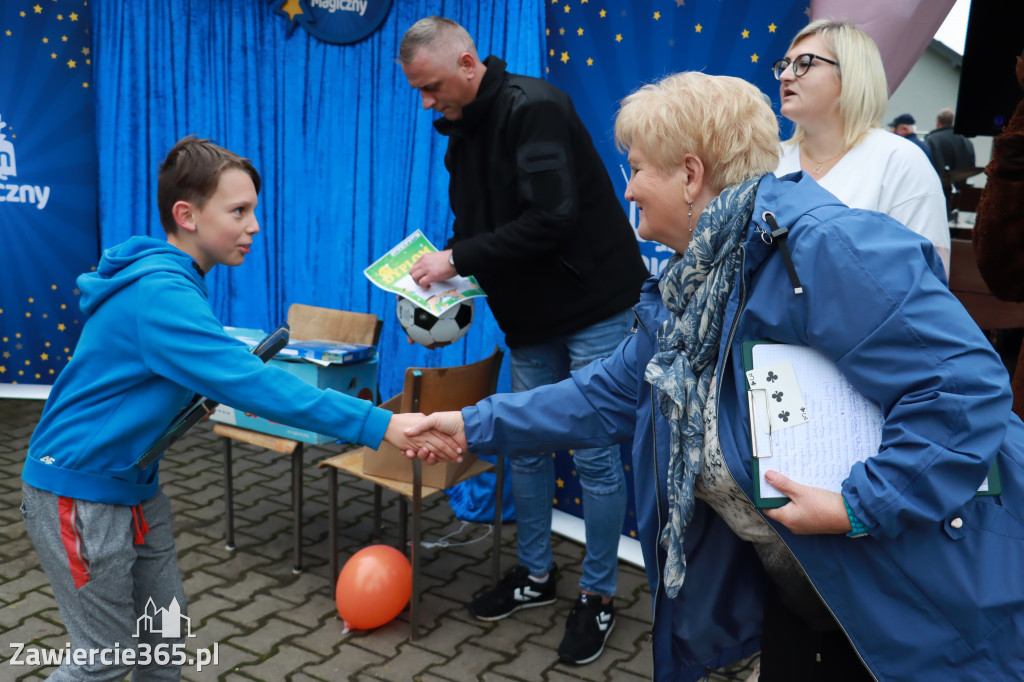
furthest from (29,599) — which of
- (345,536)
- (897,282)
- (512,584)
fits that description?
(897,282)

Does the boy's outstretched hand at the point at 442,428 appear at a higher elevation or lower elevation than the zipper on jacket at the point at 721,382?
lower

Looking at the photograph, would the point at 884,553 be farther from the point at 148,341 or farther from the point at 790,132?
the point at 790,132

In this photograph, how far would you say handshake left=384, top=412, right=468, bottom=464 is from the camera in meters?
2.62

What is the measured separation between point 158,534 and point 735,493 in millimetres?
1768

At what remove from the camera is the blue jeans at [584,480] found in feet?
12.2

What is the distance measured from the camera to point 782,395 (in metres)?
1.66

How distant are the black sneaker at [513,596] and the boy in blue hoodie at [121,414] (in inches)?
68.6

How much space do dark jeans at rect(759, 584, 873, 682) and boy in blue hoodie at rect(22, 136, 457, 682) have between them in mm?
1202

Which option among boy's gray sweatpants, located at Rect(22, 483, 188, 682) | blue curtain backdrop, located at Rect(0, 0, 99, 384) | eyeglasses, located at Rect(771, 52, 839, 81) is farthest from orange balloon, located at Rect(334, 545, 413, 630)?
blue curtain backdrop, located at Rect(0, 0, 99, 384)

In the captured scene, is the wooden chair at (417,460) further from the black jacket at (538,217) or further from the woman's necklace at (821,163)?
the woman's necklace at (821,163)

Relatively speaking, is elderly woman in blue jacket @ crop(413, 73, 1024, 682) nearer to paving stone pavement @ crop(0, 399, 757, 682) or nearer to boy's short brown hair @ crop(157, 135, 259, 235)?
paving stone pavement @ crop(0, 399, 757, 682)

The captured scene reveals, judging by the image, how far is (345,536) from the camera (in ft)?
15.4

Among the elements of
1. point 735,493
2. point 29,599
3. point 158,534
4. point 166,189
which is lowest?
point 29,599

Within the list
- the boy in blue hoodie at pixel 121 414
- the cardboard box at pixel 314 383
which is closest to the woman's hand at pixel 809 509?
the boy in blue hoodie at pixel 121 414
